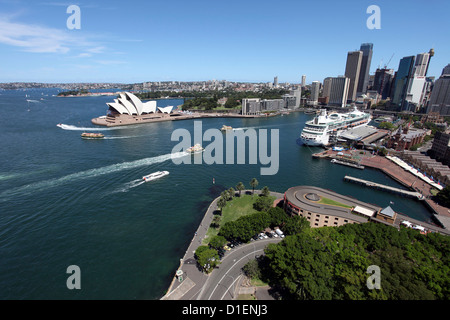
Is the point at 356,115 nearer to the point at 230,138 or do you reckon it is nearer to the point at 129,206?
the point at 230,138

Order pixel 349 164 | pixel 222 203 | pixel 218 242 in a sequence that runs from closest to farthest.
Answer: pixel 218 242
pixel 222 203
pixel 349 164

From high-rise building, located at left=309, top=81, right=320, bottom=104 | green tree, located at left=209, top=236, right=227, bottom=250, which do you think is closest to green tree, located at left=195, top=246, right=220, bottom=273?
green tree, located at left=209, top=236, right=227, bottom=250

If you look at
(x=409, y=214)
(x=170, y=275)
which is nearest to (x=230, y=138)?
(x=409, y=214)

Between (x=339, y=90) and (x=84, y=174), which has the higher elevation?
(x=339, y=90)

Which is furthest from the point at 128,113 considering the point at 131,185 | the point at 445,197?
the point at 445,197

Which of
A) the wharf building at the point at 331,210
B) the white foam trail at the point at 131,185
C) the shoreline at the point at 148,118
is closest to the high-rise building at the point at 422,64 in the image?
the shoreline at the point at 148,118

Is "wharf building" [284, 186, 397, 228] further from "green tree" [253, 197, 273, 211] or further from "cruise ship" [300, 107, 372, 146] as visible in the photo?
"cruise ship" [300, 107, 372, 146]

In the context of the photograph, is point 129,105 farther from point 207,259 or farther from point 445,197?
point 445,197
